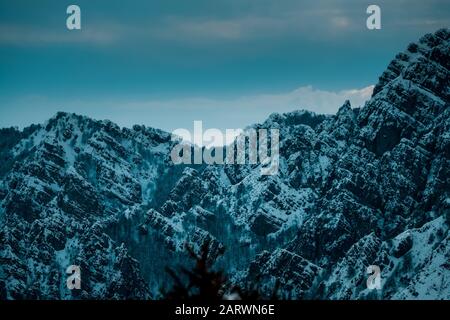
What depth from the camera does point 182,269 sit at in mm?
38344
